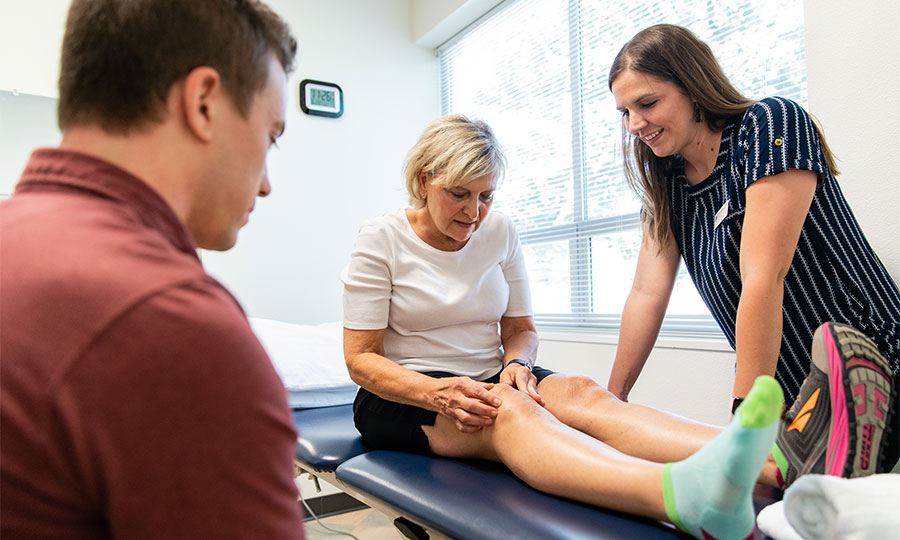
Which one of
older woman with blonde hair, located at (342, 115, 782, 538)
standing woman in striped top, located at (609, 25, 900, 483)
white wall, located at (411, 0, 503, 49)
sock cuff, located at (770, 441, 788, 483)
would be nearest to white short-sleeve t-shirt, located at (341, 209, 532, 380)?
older woman with blonde hair, located at (342, 115, 782, 538)

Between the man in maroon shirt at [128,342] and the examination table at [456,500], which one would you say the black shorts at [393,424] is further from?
the man in maroon shirt at [128,342]

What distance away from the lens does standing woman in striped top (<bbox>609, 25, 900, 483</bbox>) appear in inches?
40.5

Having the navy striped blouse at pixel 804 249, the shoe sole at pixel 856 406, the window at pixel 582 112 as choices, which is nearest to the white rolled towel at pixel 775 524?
the shoe sole at pixel 856 406

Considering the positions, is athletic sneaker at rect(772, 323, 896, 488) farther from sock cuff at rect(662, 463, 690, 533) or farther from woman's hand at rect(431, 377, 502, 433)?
woman's hand at rect(431, 377, 502, 433)

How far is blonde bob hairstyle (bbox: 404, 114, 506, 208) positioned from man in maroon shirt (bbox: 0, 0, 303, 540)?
102 centimetres

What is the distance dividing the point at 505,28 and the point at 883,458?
120 inches

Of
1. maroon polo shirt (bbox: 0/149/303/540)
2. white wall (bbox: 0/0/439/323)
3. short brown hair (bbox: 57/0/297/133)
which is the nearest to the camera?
maroon polo shirt (bbox: 0/149/303/540)

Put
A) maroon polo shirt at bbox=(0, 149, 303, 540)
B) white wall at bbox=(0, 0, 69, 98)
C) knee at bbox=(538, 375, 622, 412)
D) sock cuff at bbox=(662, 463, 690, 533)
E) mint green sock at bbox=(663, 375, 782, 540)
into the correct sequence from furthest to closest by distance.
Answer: white wall at bbox=(0, 0, 69, 98) → knee at bbox=(538, 375, 622, 412) → sock cuff at bbox=(662, 463, 690, 533) → mint green sock at bbox=(663, 375, 782, 540) → maroon polo shirt at bbox=(0, 149, 303, 540)

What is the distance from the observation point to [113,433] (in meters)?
0.44

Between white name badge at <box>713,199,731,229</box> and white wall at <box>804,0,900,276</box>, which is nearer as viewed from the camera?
white name badge at <box>713,199,731,229</box>

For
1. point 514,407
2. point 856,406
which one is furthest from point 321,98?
point 856,406

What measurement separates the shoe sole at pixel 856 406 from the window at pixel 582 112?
137cm

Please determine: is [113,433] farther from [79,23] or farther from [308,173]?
[308,173]

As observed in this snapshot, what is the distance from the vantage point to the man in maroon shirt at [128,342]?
1.42 ft
